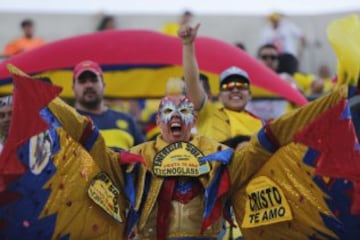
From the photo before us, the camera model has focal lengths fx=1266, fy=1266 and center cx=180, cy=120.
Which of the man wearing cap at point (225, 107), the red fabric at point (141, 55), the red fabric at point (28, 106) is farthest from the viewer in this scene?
the red fabric at point (141, 55)

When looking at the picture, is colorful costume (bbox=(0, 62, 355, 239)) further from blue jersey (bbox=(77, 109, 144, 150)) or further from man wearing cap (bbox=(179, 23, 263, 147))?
blue jersey (bbox=(77, 109, 144, 150))

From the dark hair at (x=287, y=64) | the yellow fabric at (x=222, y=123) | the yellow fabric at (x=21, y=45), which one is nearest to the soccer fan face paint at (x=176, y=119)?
the yellow fabric at (x=222, y=123)

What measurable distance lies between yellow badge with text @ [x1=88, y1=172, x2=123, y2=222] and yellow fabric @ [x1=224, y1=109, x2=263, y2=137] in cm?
124

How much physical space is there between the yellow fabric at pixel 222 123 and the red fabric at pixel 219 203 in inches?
39.7

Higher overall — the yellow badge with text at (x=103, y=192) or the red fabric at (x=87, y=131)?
the red fabric at (x=87, y=131)

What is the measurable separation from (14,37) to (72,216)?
7.69 meters

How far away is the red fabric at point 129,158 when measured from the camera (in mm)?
7734

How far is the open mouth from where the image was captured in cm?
781

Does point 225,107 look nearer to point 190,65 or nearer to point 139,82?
point 190,65

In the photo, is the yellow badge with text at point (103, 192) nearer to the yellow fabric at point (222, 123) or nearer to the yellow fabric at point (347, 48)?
the yellow fabric at point (222, 123)

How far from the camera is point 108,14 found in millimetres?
15219

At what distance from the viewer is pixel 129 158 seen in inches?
305

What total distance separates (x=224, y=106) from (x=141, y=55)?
6.76 feet

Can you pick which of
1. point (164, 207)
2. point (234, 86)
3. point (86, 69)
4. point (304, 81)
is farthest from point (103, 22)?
point (164, 207)
